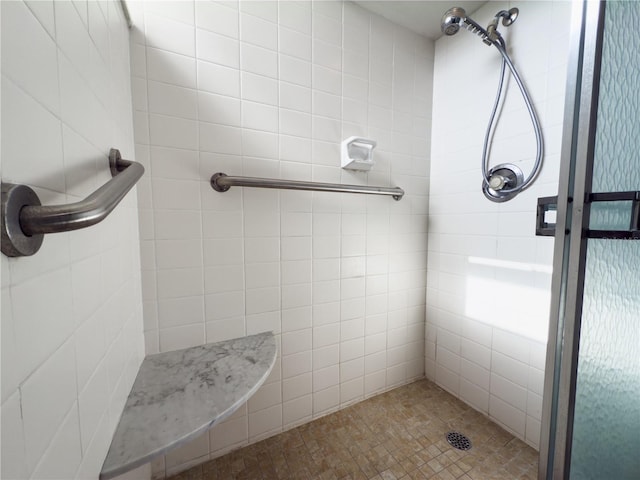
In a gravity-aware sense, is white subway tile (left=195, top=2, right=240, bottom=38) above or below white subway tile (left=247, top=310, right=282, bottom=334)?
above

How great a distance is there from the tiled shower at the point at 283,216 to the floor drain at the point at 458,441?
220mm

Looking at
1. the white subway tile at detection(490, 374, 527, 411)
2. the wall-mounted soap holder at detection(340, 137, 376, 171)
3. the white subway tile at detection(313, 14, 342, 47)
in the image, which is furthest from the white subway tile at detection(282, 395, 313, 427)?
the white subway tile at detection(313, 14, 342, 47)

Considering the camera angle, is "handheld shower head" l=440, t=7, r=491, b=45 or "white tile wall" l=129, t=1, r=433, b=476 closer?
"white tile wall" l=129, t=1, r=433, b=476

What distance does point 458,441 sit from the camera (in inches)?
43.4

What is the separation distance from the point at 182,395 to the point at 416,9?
6.08ft

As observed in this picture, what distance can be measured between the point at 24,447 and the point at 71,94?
498 millimetres

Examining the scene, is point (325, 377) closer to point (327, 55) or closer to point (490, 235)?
point (490, 235)

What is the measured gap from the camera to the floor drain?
1.08 meters

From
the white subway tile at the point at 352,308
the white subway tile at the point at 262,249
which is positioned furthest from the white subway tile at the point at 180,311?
the white subway tile at the point at 352,308

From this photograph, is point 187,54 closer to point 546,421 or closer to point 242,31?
point 242,31

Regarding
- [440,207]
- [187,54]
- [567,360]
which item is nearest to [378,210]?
[440,207]

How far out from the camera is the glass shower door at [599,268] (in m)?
0.52

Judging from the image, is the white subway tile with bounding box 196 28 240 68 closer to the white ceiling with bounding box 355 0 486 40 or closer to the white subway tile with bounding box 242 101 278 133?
the white subway tile with bounding box 242 101 278 133

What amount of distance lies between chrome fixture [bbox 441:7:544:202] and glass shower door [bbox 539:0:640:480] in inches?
20.1
